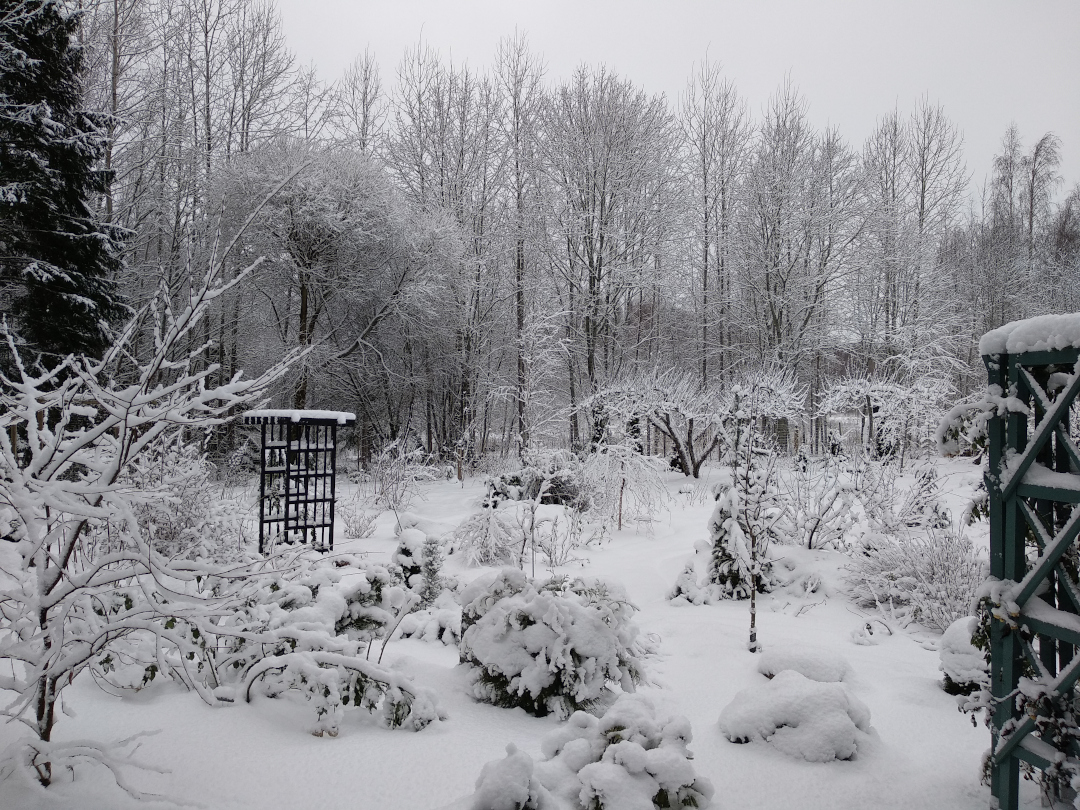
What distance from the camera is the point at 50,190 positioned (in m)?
7.56

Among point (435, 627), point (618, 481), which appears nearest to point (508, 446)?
point (618, 481)

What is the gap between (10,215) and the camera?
729 centimetres

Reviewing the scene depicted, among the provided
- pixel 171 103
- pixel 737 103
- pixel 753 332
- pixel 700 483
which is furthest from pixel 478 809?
pixel 737 103

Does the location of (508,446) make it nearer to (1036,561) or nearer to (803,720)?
(803,720)

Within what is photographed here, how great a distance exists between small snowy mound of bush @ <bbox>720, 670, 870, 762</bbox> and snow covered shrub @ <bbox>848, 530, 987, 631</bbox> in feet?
7.41

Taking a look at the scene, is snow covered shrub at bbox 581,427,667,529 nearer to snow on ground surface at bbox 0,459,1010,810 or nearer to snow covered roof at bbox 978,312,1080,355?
snow on ground surface at bbox 0,459,1010,810

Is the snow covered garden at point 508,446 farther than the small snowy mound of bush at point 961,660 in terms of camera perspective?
No

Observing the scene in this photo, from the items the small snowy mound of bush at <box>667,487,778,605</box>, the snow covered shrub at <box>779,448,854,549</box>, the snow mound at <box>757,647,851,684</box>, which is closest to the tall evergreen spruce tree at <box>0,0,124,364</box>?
the small snowy mound of bush at <box>667,487,778,605</box>

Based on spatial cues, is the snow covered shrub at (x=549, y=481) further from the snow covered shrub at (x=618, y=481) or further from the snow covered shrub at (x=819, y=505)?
the snow covered shrub at (x=819, y=505)

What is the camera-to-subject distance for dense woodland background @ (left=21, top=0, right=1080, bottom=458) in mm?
12547

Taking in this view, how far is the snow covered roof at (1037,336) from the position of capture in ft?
5.72

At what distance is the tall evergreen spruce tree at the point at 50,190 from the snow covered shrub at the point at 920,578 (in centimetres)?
924

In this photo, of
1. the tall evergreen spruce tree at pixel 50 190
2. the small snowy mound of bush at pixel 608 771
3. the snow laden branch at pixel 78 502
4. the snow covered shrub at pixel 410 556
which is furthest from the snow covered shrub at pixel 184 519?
the small snowy mound of bush at pixel 608 771

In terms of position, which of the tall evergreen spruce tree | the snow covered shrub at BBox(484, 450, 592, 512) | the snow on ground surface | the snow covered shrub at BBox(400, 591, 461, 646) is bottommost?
the snow covered shrub at BBox(400, 591, 461, 646)
